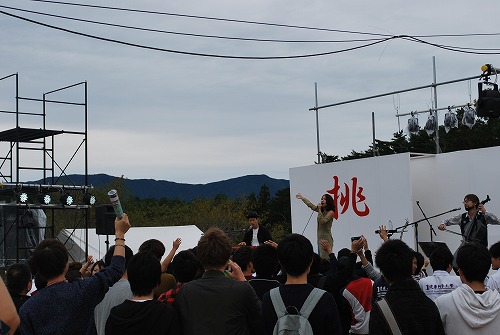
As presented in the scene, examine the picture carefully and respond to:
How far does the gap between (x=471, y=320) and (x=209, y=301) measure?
5.04ft

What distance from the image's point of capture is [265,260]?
536cm

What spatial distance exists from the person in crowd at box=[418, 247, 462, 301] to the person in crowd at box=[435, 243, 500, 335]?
4.01 feet

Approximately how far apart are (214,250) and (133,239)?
17.6m

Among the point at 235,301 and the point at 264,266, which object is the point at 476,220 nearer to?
the point at 264,266

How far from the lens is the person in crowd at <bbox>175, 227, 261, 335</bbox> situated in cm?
438

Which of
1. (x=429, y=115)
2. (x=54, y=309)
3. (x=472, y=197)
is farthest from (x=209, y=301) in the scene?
(x=429, y=115)

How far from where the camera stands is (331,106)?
2095 cm

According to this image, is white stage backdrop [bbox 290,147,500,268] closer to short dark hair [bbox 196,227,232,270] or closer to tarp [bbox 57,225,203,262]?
tarp [bbox 57,225,203,262]

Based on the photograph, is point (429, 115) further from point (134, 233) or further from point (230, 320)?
point (230, 320)

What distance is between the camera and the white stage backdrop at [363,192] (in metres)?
16.0

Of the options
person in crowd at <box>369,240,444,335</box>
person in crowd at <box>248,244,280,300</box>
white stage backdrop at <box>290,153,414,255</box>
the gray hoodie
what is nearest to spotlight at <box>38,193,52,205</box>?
white stage backdrop at <box>290,153,414,255</box>

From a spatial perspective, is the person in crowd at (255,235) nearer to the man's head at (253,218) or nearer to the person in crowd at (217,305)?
the man's head at (253,218)

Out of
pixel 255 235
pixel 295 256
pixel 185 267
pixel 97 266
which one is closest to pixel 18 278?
pixel 185 267

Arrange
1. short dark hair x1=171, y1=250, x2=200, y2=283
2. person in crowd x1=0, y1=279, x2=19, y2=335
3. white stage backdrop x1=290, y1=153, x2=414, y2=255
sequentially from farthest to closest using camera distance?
white stage backdrop x1=290, y1=153, x2=414, y2=255 → short dark hair x1=171, y1=250, x2=200, y2=283 → person in crowd x1=0, y1=279, x2=19, y2=335
